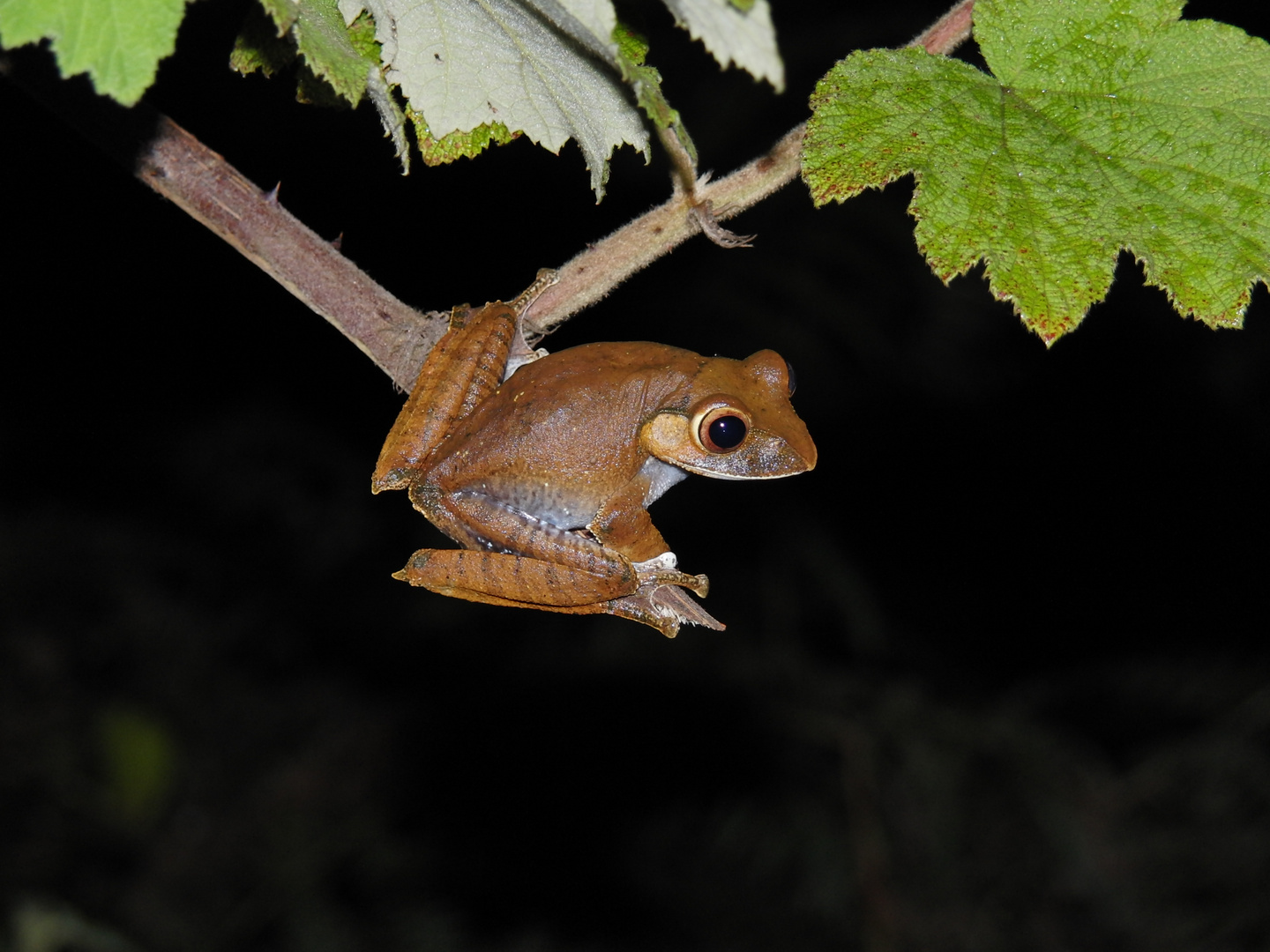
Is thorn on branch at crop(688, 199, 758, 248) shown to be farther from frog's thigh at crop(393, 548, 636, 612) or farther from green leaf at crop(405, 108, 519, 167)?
frog's thigh at crop(393, 548, 636, 612)

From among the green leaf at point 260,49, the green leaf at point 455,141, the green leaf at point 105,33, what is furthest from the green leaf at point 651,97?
the green leaf at point 260,49

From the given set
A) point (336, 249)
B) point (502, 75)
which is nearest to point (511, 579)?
point (336, 249)

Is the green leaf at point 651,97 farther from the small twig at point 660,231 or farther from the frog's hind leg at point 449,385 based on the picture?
the frog's hind leg at point 449,385

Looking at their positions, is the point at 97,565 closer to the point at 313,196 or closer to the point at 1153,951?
the point at 313,196

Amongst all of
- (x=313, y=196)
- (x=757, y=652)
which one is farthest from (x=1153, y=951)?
(x=313, y=196)

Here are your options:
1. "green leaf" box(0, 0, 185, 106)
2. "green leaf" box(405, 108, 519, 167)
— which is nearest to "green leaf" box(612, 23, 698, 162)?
"green leaf" box(405, 108, 519, 167)

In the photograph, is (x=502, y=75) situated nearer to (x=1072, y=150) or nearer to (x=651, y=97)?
(x=651, y=97)
